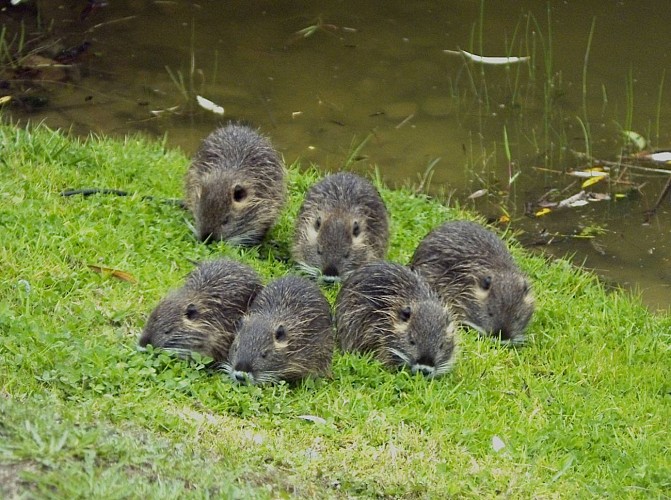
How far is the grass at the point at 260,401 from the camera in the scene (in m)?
4.45

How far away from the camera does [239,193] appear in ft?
25.1

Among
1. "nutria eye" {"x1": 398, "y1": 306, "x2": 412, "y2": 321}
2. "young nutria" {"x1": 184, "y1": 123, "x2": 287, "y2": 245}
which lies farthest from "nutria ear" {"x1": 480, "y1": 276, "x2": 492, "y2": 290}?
"young nutria" {"x1": 184, "y1": 123, "x2": 287, "y2": 245}

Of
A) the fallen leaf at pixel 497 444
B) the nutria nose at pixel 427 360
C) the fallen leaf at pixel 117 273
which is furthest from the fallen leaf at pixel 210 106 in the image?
the fallen leaf at pixel 497 444

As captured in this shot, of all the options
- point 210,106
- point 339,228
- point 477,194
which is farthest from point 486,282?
point 210,106

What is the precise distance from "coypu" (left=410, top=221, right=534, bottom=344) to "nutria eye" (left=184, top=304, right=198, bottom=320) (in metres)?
1.86

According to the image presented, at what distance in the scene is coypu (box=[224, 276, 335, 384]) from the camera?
568cm

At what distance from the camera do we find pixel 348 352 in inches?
250

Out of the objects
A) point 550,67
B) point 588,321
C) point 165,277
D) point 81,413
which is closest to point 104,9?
point 550,67

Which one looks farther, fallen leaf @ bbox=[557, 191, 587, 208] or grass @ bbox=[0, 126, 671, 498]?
fallen leaf @ bbox=[557, 191, 587, 208]

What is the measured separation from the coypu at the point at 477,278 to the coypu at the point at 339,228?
344 millimetres

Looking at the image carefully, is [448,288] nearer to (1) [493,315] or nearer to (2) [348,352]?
(1) [493,315]

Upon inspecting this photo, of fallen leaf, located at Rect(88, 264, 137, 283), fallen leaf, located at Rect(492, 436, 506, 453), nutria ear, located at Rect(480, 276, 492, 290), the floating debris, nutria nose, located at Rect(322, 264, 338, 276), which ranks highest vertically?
fallen leaf, located at Rect(88, 264, 137, 283)

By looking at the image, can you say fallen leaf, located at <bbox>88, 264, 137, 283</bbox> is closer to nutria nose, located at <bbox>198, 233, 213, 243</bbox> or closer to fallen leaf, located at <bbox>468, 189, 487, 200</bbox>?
nutria nose, located at <bbox>198, 233, 213, 243</bbox>

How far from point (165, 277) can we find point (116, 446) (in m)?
2.34
